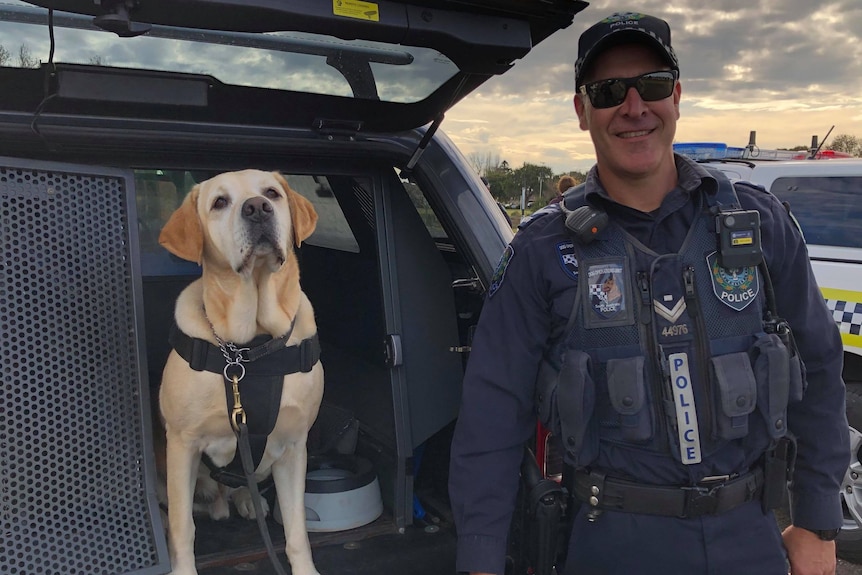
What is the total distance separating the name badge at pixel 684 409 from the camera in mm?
1448

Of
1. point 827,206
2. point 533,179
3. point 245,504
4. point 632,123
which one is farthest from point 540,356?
point 533,179

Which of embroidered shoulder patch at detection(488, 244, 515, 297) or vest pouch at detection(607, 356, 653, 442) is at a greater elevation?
embroidered shoulder patch at detection(488, 244, 515, 297)

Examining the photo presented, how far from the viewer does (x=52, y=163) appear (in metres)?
1.69

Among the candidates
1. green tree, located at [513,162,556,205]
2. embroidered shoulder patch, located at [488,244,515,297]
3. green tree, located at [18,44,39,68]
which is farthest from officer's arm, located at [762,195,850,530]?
green tree, located at [513,162,556,205]

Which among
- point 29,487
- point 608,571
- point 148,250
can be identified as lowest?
point 608,571

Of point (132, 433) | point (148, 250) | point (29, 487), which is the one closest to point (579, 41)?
point (132, 433)

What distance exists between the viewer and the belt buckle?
1.47 meters

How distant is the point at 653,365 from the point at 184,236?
139 centimetres

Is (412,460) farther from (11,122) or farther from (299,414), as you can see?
(11,122)

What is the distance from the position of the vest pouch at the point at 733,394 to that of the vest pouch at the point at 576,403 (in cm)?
26

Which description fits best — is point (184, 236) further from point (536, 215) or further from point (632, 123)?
point (632, 123)

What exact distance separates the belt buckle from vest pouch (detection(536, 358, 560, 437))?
1.01 ft

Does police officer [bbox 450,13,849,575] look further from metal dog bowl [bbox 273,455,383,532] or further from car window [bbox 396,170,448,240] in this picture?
metal dog bowl [bbox 273,455,383,532]

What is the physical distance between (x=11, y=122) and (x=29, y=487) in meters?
0.88
